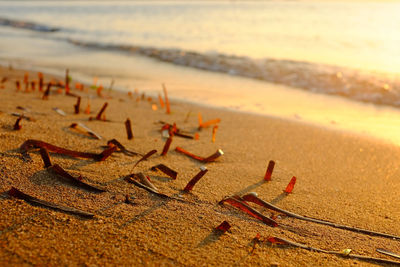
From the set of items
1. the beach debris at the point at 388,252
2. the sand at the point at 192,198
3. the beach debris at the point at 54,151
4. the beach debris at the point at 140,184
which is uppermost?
the beach debris at the point at 54,151

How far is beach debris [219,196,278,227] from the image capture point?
62.9 inches

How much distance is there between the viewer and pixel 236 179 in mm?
2102

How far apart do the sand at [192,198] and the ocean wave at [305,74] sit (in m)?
2.38

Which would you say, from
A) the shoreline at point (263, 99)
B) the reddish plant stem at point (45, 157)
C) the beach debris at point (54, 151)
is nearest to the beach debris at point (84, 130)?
the beach debris at point (54, 151)

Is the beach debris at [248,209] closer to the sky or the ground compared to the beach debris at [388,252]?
closer to the sky

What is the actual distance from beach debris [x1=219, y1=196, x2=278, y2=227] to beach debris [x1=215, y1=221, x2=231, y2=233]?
188mm

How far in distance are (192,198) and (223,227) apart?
0.31 metres

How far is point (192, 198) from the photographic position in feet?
5.74

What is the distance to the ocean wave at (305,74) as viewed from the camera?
17.1 feet

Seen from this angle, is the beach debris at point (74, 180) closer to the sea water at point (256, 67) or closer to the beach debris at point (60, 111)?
the beach debris at point (60, 111)

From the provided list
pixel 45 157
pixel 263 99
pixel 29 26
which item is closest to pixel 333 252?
pixel 45 157

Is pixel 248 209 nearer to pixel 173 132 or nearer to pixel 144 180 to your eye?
pixel 144 180

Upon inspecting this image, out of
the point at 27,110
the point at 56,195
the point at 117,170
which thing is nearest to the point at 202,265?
the point at 56,195

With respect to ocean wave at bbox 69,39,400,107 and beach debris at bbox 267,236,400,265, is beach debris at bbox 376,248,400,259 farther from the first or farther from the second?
ocean wave at bbox 69,39,400,107
